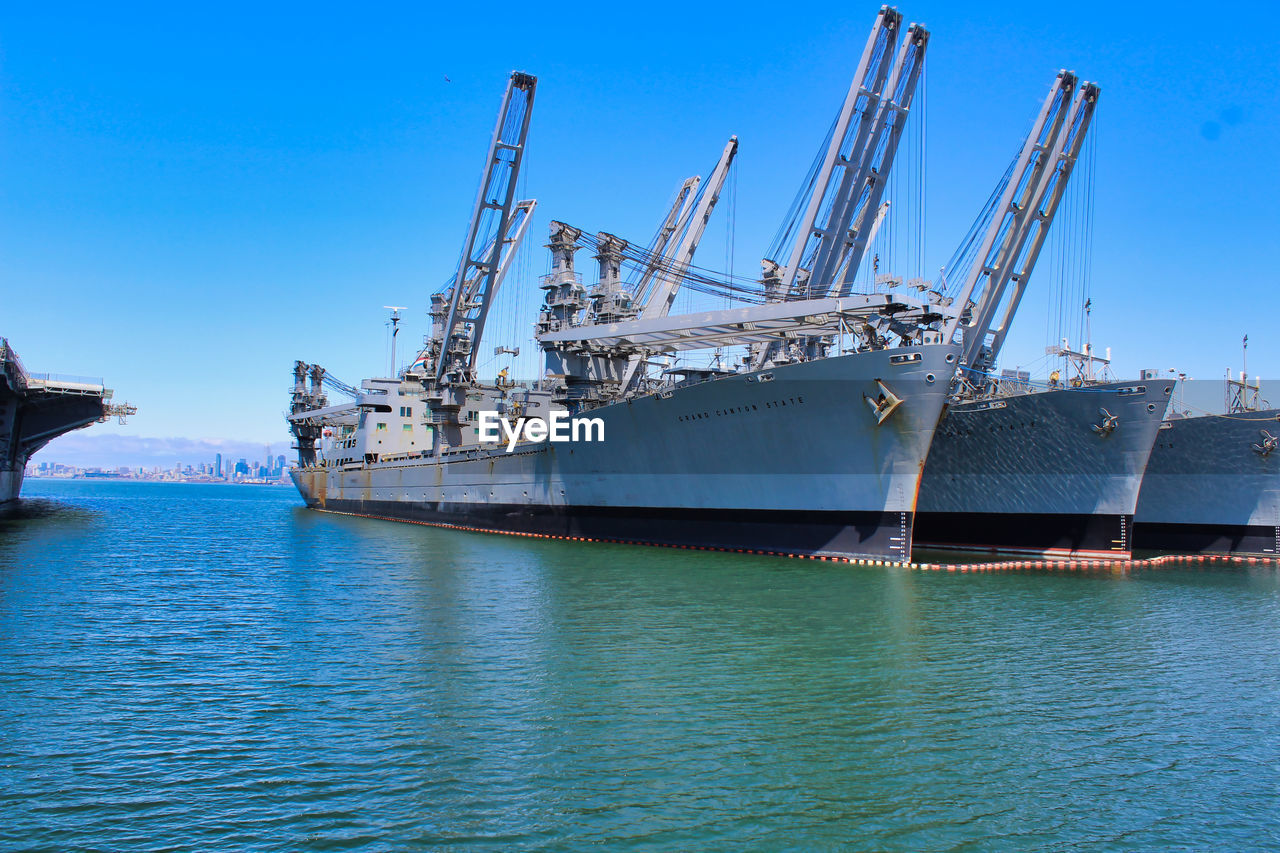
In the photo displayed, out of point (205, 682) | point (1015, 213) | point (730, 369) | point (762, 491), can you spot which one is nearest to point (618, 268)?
point (730, 369)

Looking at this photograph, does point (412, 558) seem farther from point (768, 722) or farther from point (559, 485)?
point (768, 722)

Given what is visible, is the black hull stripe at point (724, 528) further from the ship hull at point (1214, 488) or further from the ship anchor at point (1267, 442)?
the ship anchor at point (1267, 442)

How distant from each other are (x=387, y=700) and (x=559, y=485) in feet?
70.1

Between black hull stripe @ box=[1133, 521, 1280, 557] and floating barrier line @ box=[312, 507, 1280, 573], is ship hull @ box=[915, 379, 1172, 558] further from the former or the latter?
black hull stripe @ box=[1133, 521, 1280, 557]

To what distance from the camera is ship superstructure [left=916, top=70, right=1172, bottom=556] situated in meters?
25.8

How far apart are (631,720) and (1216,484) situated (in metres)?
30.3

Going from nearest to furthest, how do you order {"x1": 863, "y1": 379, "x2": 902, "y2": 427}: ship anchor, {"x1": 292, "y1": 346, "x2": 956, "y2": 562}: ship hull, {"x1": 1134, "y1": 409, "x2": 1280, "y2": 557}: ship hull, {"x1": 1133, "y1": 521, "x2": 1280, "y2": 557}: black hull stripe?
1. {"x1": 863, "y1": 379, "x2": 902, "y2": 427}: ship anchor
2. {"x1": 292, "y1": 346, "x2": 956, "y2": 562}: ship hull
3. {"x1": 1134, "y1": 409, "x2": 1280, "y2": 557}: ship hull
4. {"x1": 1133, "y1": 521, "x2": 1280, "y2": 557}: black hull stripe

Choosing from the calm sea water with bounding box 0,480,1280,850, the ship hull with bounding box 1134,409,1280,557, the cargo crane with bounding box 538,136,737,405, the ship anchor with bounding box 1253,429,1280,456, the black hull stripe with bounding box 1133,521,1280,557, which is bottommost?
the calm sea water with bounding box 0,480,1280,850

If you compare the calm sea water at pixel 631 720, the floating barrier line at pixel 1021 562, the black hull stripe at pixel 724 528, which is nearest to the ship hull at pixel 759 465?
the black hull stripe at pixel 724 528

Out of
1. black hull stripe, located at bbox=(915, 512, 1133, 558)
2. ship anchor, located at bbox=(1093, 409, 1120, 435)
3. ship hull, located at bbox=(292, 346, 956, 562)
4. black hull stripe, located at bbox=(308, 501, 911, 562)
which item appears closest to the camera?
ship hull, located at bbox=(292, 346, 956, 562)

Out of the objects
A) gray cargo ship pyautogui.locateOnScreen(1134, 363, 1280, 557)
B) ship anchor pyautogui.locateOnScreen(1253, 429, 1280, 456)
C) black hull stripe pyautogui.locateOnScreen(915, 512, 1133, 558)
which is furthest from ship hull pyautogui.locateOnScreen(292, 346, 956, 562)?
ship anchor pyautogui.locateOnScreen(1253, 429, 1280, 456)

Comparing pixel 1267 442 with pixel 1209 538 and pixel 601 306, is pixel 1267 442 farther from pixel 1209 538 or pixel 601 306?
pixel 601 306

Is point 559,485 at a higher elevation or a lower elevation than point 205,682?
higher

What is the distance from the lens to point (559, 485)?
31.0m
